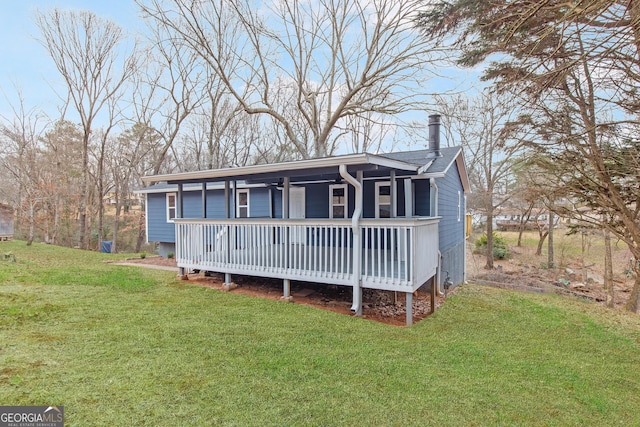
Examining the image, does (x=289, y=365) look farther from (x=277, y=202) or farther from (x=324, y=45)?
(x=324, y=45)

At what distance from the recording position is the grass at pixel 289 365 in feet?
8.08

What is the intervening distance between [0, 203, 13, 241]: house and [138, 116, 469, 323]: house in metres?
Answer: 11.1

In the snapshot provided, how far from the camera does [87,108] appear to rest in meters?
16.5

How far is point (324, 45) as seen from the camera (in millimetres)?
12281

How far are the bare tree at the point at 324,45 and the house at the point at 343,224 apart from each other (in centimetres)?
333

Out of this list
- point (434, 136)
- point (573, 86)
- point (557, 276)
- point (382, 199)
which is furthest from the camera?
point (557, 276)

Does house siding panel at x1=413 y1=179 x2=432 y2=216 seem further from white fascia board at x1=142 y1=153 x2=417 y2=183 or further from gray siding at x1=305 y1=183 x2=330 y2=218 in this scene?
gray siding at x1=305 y1=183 x2=330 y2=218

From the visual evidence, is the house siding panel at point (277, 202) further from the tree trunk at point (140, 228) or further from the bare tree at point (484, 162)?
the tree trunk at point (140, 228)

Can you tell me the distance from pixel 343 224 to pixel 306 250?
1192 mm

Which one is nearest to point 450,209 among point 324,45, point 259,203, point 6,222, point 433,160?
point 433,160

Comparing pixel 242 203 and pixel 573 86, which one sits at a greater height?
pixel 573 86

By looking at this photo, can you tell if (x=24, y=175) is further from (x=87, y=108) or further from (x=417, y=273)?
(x=417, y=273)

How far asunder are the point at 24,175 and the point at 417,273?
22064 mm

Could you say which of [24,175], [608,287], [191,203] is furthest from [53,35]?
[608,287]
